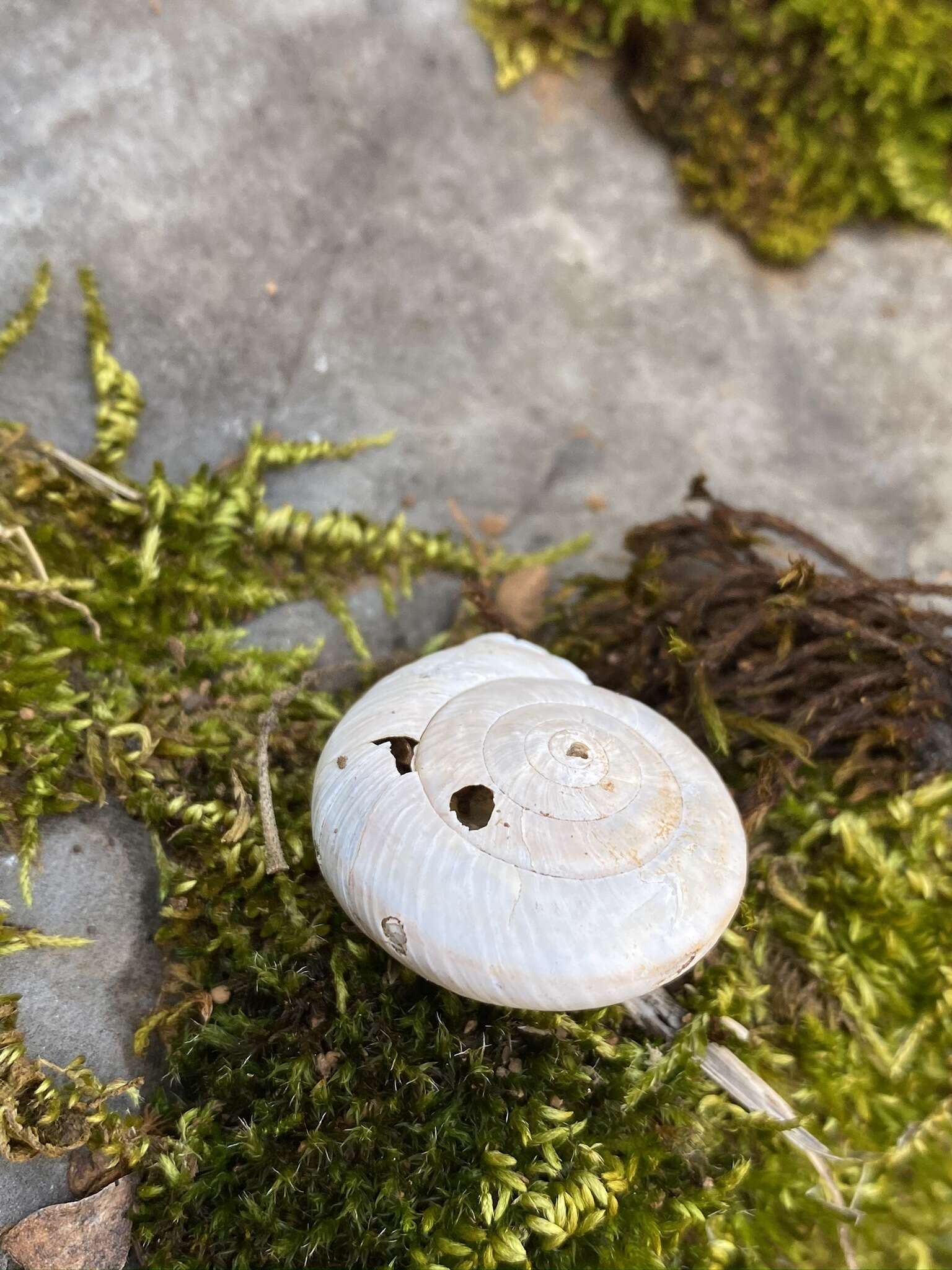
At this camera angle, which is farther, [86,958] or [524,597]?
[524,597]

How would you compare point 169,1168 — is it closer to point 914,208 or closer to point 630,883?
point 630,883

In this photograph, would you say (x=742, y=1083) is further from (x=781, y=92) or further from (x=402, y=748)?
(x=781, y=92)

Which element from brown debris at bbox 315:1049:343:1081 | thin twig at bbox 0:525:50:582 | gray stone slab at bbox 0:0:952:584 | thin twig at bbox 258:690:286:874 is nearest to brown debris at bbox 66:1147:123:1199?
brown debris at bbox 315:1049:343:1081

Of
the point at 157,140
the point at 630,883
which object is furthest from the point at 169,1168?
the point at 157,140

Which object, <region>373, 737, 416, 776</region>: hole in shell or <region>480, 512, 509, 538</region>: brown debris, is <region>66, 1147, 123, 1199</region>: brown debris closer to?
<region>373, 737, 416, 776</region>: hole in shell

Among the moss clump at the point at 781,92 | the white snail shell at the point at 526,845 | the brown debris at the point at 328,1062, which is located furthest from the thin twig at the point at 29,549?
the moss clump at the point at 781,92

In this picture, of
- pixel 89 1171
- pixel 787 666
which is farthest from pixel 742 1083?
pixel 89 1171
